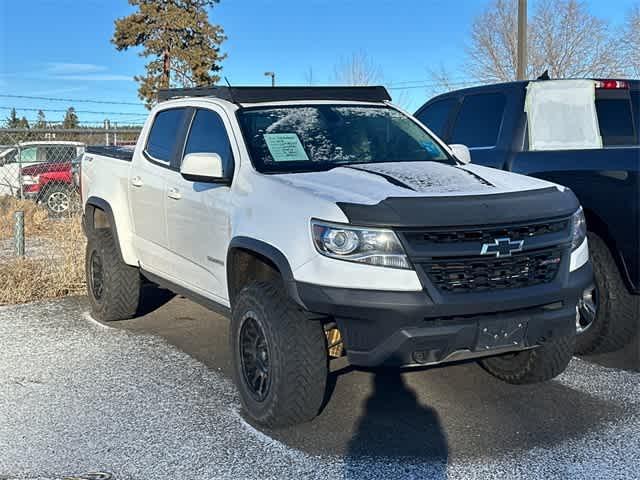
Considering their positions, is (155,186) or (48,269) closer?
(155,186)

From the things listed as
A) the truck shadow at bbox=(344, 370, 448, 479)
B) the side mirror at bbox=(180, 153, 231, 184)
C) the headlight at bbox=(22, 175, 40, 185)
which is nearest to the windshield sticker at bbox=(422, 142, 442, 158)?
the side mirror at bbox=(180, 153, 231, 184)

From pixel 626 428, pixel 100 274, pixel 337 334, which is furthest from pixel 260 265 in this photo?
pixel 100 274

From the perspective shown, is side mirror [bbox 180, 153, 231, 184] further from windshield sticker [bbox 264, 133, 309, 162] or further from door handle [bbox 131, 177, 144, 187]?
door handle [bbox 131, 177, 144, 187]

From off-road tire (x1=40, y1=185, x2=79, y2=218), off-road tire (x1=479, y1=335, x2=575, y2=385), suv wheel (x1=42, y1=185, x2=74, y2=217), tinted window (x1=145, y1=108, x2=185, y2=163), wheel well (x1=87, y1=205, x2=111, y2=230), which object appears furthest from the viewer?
suv wheel (x1=42, y1=185, x2=74, y2=217)

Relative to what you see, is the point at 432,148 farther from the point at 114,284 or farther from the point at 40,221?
the point at 40,221

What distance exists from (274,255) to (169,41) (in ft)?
101

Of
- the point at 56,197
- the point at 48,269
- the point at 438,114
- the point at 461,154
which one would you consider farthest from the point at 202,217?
the point at 56,197

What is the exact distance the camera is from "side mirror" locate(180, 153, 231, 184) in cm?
445

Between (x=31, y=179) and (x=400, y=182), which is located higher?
(x=400, y=182)

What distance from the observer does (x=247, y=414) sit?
4.31 meters

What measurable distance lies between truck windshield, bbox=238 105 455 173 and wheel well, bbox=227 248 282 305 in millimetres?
527

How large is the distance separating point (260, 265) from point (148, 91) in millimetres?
28834

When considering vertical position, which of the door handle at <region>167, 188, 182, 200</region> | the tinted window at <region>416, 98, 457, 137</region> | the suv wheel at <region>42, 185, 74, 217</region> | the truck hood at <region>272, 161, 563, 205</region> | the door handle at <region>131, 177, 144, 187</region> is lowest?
the suv wheel at <region>42, 185, 74, 217</region>

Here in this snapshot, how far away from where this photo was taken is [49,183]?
49.9 feet
